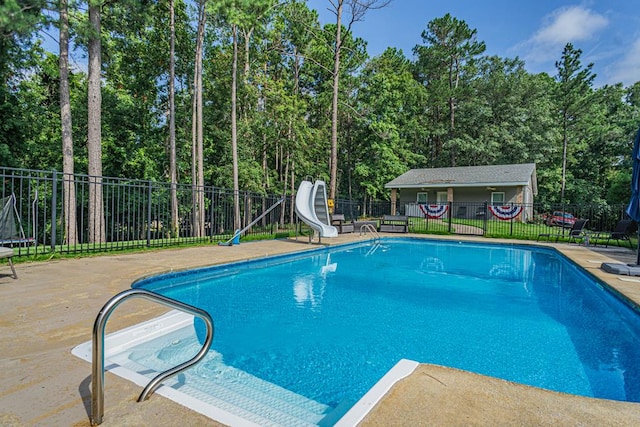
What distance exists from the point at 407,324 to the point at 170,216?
46.3 feet

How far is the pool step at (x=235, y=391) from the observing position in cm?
197

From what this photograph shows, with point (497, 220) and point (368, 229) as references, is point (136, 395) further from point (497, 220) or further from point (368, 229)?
point (497, 220)

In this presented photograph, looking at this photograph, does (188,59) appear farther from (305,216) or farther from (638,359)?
(638,359)

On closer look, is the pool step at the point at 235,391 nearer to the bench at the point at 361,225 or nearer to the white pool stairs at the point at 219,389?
the white pool stairs at the point at 219,389

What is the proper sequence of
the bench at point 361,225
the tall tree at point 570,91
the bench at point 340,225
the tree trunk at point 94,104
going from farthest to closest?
the tall tree at point 570,91 → the bench at point 361,225 → the bench at point 340,225 → the tree trunk at point 94,104

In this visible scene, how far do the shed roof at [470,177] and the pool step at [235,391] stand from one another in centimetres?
2124

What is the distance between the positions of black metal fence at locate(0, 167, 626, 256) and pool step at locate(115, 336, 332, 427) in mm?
4759

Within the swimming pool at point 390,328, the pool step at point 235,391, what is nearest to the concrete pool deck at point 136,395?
the pool step at point 235,391

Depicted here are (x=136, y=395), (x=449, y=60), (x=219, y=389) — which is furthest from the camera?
(x=449, y=60)

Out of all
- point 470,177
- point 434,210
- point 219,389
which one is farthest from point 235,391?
point 470,177

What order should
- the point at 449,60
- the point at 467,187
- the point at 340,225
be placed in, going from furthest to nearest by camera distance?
1. the point at 449,60
2. the point at 467,187
3. the point at 340,225

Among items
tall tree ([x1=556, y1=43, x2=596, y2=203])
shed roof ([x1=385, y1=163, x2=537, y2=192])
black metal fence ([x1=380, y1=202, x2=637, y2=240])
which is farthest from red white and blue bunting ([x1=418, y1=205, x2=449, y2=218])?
tall tree ([x1=556, y1=43, x2=596, y2=203])

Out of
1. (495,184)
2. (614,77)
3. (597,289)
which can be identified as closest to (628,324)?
(597,289)

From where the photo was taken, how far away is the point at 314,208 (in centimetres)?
1072
